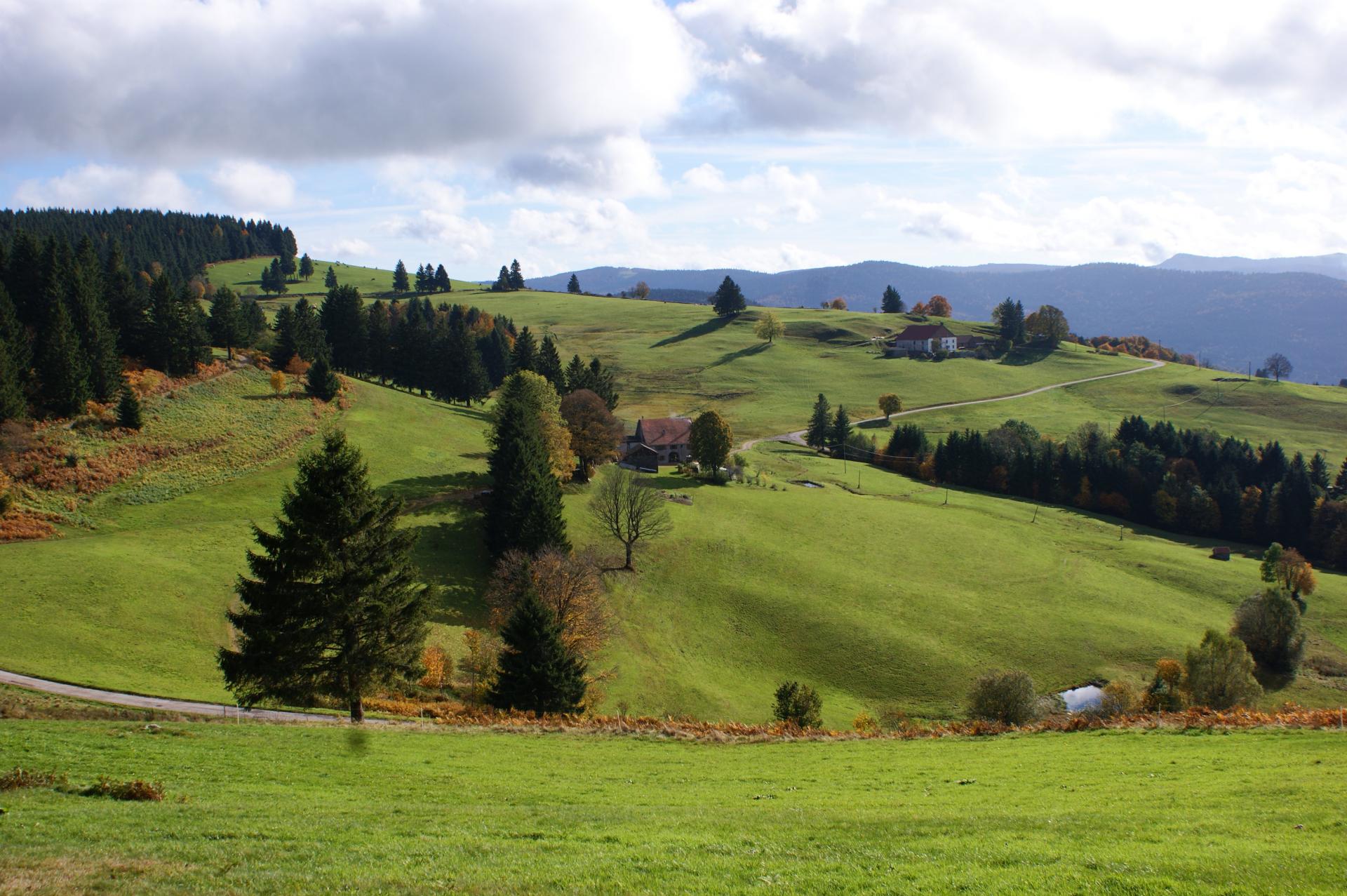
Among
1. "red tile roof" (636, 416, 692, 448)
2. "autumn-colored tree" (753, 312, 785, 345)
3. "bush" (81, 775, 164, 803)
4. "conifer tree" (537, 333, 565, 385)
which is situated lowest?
"bush" (81, 775, 164, 803)

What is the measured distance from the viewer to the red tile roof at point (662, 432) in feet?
341

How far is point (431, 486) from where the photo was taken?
238 feet

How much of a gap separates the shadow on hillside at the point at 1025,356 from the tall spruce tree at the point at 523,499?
149985 millimetres

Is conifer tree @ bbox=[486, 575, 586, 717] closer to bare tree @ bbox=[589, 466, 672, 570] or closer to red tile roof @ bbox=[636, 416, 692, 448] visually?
bare tree @ bbox=[589, 466, 672, 570]

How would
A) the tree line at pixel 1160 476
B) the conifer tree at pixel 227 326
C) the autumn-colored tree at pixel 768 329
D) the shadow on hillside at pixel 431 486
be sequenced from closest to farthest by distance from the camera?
the shadow on hillside at pixel 431 486
the conifer tree at pixel 227 326
the tree line at pixel 1160 476
the autumn-colored tree at pixel 768 329

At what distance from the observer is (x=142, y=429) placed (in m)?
66.0

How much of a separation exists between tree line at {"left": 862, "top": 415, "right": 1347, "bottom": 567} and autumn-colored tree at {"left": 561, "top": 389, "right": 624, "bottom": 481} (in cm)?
Result: 5443

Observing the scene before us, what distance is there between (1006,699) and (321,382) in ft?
242

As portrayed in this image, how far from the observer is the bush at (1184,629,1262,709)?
50.2 meters

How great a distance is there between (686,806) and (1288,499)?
123 metres

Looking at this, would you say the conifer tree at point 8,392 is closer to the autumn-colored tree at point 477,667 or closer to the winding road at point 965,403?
the autumn-colored tree at point 477,667

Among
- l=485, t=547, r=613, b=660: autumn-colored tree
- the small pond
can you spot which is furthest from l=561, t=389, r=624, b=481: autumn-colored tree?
the small pond

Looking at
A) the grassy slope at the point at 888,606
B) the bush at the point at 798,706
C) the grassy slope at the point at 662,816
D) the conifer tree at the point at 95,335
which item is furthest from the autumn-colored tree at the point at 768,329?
the grassy slope at the point at 662,816

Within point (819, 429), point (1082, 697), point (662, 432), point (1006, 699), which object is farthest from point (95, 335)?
point (819, 429)
